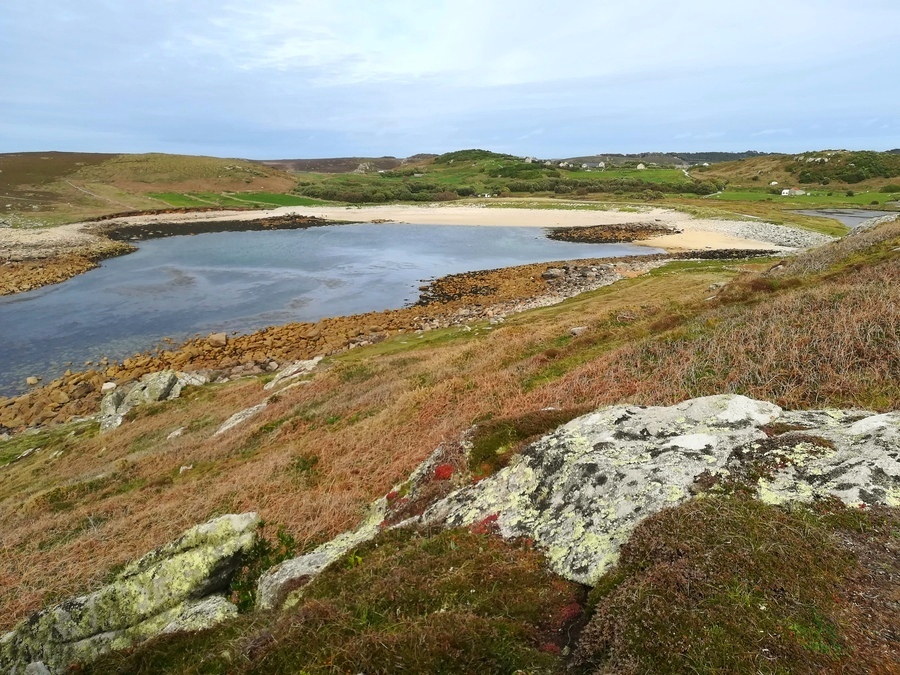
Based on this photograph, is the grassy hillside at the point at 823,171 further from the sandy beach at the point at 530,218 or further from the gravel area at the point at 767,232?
the sandy beach at the point at 530,218

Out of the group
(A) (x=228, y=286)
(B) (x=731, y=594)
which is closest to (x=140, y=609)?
(B) (x=731, y=594)

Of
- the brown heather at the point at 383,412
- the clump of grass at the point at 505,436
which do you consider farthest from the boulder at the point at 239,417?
the clump of grass at the point at 505,436

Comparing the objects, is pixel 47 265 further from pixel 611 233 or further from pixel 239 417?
pixel 611 233

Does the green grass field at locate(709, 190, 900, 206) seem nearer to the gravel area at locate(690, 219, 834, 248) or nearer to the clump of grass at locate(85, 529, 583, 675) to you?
the gravel area at locate(690, 219, 834, 248)

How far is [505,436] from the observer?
23.3ft

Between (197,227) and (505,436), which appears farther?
(197,227)

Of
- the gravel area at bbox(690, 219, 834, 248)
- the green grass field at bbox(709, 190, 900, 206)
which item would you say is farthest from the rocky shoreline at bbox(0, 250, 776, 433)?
the green grass field at bbox(709, 190, 900, 206)

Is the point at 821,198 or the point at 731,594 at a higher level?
the point at 821,198

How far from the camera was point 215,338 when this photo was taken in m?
32.0

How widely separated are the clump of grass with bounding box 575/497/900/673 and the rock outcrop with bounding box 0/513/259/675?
4300 millimetres

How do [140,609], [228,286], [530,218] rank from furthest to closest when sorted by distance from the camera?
[530,218] < [228,286] < [140,609]

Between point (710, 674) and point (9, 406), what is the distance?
31587 mm

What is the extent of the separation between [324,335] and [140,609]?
90.5 feet

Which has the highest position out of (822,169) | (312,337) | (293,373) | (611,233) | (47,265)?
(822,169)
